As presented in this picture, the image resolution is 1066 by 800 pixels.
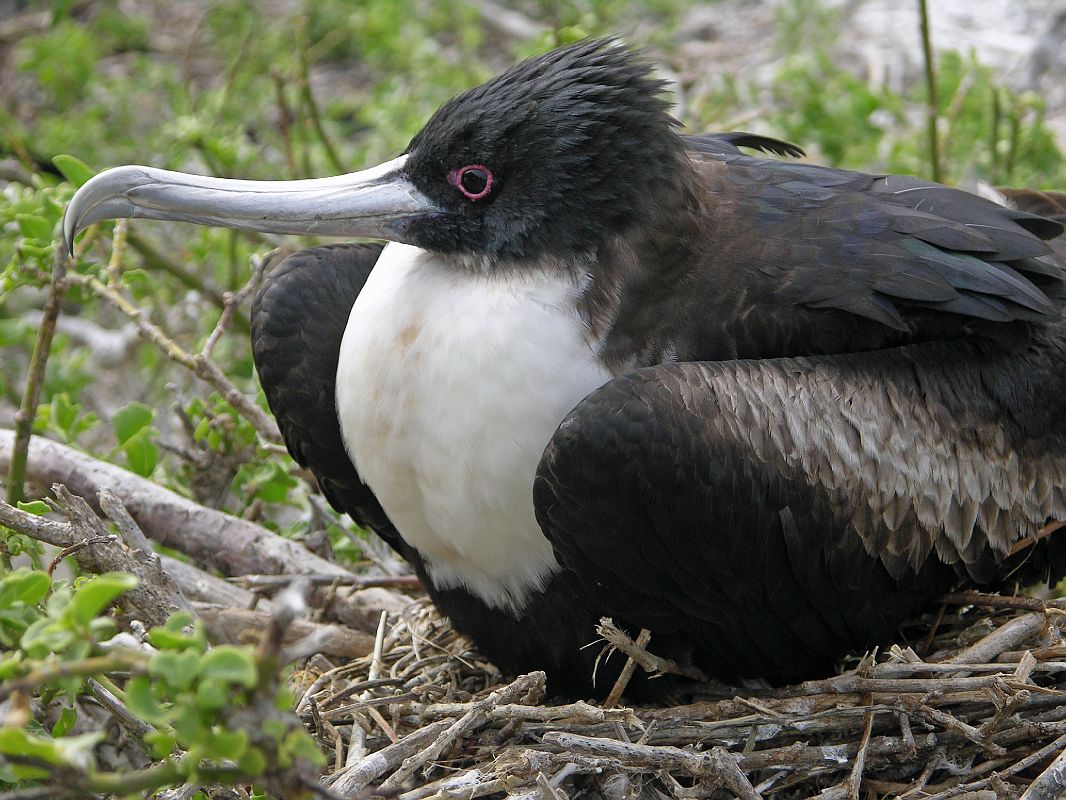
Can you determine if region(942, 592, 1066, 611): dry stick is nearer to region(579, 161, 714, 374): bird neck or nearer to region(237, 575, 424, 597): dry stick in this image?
region(579, 161, 714, 374): bird neck

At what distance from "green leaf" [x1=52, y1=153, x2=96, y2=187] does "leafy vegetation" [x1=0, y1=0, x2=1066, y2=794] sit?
0.04 feet

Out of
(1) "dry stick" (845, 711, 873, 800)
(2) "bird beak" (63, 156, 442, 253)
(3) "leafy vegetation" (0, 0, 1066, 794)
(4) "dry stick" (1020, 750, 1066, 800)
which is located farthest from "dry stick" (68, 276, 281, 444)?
(4) "dry stick" (1020, 750, 1066, 800)

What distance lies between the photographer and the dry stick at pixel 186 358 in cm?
345

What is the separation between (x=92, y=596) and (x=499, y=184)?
1.46m

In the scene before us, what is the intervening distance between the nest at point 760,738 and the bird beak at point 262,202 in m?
1.01

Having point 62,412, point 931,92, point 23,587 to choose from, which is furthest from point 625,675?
point 931,92

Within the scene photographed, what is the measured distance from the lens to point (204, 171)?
5.00m

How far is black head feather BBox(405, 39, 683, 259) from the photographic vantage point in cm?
288

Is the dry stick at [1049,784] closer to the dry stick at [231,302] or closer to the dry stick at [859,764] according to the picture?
the dry stick at [859,764]

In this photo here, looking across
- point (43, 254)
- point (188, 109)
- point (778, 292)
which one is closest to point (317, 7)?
point (188, 109)

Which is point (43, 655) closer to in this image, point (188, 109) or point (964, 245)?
point (964, 245)

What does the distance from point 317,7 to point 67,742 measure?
533cm

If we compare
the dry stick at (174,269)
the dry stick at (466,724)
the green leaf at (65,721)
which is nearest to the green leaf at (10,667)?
the green leaf at (65,721)

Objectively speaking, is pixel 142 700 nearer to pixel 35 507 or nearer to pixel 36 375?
pixel 35 507
